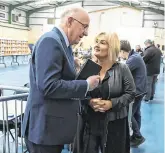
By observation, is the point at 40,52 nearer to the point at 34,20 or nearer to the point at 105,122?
the point at 105,122

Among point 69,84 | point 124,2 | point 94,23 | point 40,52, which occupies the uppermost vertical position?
point 124,2

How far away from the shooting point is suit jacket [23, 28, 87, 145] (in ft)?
4.63

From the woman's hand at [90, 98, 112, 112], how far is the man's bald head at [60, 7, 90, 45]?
0.64 meters

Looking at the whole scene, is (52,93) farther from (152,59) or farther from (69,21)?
(152,59)

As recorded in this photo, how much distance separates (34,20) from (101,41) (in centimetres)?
2382

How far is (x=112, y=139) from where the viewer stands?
225 centimetres

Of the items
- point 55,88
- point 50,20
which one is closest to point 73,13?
point 55,88

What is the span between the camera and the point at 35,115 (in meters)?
1.52

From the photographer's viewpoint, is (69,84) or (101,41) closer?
(69,84)

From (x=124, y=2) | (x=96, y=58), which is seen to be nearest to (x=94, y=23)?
(x=124, y=2)

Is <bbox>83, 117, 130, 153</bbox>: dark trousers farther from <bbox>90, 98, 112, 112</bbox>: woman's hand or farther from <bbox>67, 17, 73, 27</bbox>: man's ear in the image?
<bbox>67, 17, 73, 27</bbox>: man's ear

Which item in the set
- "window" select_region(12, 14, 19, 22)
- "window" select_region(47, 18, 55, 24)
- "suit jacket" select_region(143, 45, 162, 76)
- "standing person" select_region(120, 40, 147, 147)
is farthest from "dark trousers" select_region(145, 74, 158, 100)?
"window" select_region(47, 18, 55, 24)

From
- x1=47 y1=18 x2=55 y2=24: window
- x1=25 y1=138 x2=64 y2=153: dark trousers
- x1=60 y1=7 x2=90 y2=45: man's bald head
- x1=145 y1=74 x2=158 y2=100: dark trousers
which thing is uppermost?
x1=47 y1=18 x2=55 y2=24: window

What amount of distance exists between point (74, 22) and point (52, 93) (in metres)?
0.44
